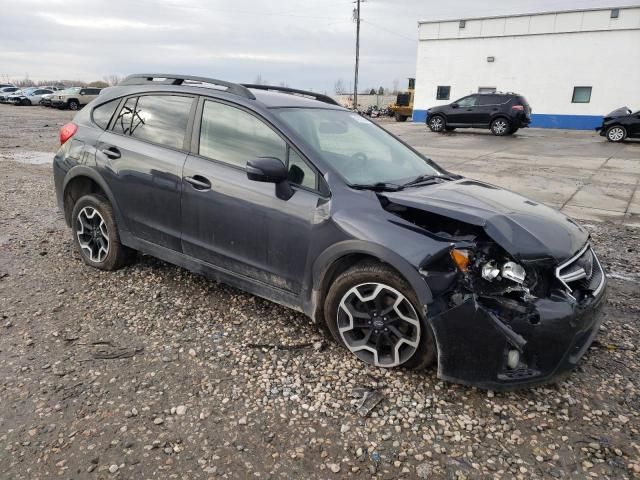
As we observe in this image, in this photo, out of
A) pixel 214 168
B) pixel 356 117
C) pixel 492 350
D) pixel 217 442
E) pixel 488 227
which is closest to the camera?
pixel 217 442

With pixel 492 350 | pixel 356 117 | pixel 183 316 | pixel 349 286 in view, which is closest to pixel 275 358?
Result: pixel 349 286

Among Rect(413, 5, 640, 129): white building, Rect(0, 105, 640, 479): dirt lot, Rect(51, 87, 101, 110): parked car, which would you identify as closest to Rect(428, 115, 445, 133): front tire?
Rect(413, 5, 640, 129): white building

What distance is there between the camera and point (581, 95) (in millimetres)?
26859

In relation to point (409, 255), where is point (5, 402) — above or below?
below

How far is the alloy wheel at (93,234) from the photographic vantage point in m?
4.23

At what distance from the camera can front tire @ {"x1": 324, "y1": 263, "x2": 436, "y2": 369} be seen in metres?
2.75

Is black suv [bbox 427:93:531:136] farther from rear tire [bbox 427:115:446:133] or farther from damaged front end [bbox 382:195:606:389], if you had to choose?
damaged front end [bbox 382:195:606:389]

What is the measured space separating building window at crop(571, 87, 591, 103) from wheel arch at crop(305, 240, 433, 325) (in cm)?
2914

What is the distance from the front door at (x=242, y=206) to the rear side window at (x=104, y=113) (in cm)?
116

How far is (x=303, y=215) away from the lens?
305 cm

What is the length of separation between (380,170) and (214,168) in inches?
48.0

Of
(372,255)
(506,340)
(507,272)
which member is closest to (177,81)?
(372,255)

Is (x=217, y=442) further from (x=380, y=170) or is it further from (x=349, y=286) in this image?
(x=380, y=170)

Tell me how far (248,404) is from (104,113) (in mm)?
3073
